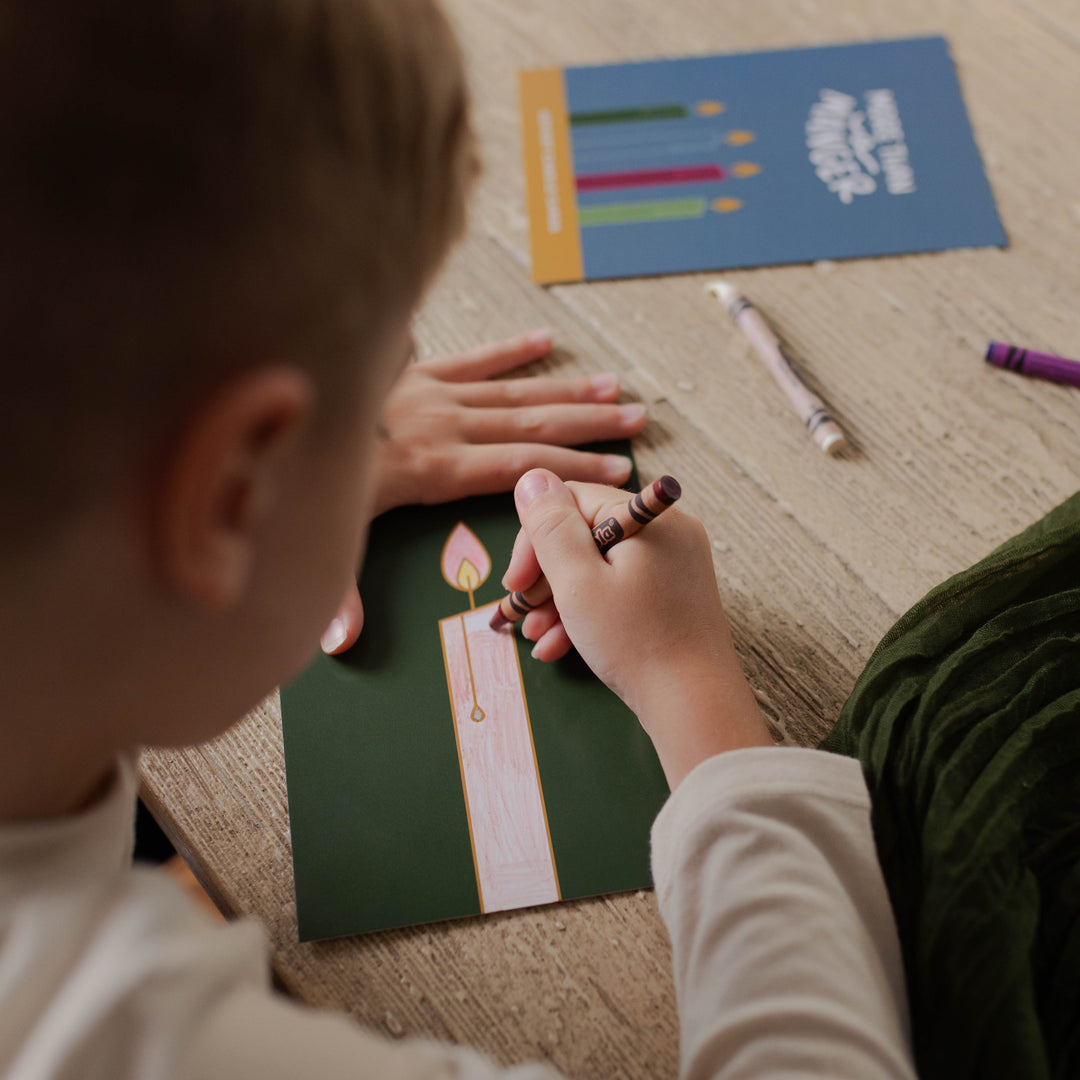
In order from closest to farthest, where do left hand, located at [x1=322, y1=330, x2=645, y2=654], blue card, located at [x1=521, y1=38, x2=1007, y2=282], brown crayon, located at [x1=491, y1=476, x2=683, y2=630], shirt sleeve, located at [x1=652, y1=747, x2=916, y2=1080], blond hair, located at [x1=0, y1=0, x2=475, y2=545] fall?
blond hair, located at [x1=0, y1=0, x2=475, y2=545], shirt sleeve, located at [x1=652, y1=747, x2=916, y2=1080], brown crayon, located at [x1=491, y1=476, x2=683, y2=630], left hand, located at [x1=322, y1=330, x2=645, y2=654], blue card, located at [x1=521, y1=38, x2=1007, y2=282]

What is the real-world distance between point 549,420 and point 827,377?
21 cm

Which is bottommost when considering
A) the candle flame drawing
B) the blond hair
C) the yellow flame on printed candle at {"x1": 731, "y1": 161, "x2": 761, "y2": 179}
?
the candle flame drawing

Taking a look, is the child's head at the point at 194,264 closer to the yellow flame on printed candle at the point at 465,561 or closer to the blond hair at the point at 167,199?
the blond hair at the point at 167,199

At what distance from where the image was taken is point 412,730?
574mm

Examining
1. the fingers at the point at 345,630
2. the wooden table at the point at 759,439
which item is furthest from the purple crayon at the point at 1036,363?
the fingers at the point at 345,630

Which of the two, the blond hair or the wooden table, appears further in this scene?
the wooden table

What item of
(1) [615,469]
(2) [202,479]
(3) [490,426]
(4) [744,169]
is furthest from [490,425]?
(2) [202,479]

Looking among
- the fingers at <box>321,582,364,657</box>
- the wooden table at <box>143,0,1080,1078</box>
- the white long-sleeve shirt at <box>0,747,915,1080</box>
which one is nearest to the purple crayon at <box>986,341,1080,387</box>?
the wooden table at <box>143,0,1080,1078</box>

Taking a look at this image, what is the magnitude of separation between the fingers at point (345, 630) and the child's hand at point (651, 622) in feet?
0.33

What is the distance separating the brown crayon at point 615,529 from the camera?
0.54m

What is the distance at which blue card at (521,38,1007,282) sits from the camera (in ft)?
2.56

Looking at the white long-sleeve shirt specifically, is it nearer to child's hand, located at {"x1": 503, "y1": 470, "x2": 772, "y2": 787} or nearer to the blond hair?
child's hand, located at {"x1": 503, "y1": 470, "x2": 772, "y2": 787}

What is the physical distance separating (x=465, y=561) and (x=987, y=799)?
343 millimetres

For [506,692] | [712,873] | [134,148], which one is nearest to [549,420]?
[506,692]
